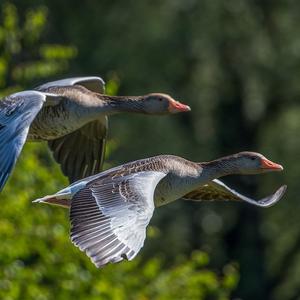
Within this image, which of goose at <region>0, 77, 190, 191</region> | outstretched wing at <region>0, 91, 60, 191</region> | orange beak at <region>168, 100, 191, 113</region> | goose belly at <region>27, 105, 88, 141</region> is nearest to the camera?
outstretched wing at <region>0, 91, 60, 191</region>

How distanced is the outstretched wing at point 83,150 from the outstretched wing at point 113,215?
2.20 metres

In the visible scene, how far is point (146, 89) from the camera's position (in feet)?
88.5

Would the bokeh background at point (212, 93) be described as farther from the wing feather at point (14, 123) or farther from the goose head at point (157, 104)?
Result: the wing feather at point (14, 123)

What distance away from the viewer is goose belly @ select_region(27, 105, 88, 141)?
11.8 metres

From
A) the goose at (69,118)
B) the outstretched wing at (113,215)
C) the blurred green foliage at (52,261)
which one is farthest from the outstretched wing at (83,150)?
the blurred green foliage at (52,261)

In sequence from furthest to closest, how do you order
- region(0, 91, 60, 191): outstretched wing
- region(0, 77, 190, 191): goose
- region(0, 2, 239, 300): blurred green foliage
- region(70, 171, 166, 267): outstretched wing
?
region(0, 2, 239, 300): blurred green foliage → region(0, 77, 190, 191): goose → region(0, 91, 60, 191): outstretched wing → region(70, 171, 166, 267): outstretched wing

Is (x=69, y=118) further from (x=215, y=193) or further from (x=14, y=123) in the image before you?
(x=215, y=193)

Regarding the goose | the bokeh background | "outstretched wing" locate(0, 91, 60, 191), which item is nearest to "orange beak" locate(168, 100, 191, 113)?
the goose

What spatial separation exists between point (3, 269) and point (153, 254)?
10.1 meters

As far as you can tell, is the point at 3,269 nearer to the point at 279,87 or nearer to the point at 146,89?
→ the point at 146,89

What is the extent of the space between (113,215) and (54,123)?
202cm

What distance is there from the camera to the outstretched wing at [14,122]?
10.8 meters

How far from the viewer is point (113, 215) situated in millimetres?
9938

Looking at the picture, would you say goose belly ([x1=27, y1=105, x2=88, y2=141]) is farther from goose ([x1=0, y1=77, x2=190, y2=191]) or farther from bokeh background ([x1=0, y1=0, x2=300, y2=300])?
bokeh background ([x1=0, y1=0, x2=300, y2=300])
